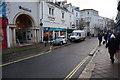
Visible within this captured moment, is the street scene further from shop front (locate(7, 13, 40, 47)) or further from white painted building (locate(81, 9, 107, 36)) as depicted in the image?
white painted building (locate(81, 9, 107, 36))

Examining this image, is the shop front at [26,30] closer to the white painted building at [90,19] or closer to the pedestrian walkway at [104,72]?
the pedestrian walkway at [104,72]

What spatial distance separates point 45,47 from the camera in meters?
13.9

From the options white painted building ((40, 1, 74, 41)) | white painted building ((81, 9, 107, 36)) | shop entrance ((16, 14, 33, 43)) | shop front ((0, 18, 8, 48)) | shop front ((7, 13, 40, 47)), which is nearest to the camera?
shop front ((0, 18, 8, 48))

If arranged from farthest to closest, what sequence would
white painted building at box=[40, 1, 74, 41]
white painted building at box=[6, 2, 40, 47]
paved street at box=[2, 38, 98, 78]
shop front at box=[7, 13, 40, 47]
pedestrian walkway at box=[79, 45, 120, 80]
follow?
white painted building at box=[40, 1, 74, 41], shop front at box=[7, 13, 40, 47], white painted building at box=[6, 2, 40, 47], paved street at box=[2, 38, 98, 78], pedestrian walkway at box=[79, 45, 120, 80]

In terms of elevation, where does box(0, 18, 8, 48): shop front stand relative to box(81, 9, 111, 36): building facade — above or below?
below

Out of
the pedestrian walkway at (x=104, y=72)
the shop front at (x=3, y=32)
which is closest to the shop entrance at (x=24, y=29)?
the shop front at (x=3, y=32)

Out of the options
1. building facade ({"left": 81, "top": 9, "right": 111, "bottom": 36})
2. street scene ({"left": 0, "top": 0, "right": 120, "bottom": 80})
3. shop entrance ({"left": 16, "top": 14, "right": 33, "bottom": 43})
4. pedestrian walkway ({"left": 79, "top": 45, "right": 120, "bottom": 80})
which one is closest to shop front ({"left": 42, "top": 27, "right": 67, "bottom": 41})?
street scene ({"left": 0, "top": 0, "right": 120, "bottom": 80})

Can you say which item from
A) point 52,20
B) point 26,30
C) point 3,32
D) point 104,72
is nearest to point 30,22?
point 26,30

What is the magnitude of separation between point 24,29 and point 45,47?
781 cm

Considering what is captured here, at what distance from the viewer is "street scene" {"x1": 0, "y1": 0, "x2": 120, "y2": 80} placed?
5201 mm

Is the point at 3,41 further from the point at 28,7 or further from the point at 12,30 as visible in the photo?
the point at 28,7

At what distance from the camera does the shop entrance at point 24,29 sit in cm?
1822

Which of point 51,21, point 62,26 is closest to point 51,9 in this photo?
point 51,21

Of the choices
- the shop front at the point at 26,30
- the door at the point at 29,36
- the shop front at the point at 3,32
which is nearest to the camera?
the shop front at the point at 3,32
